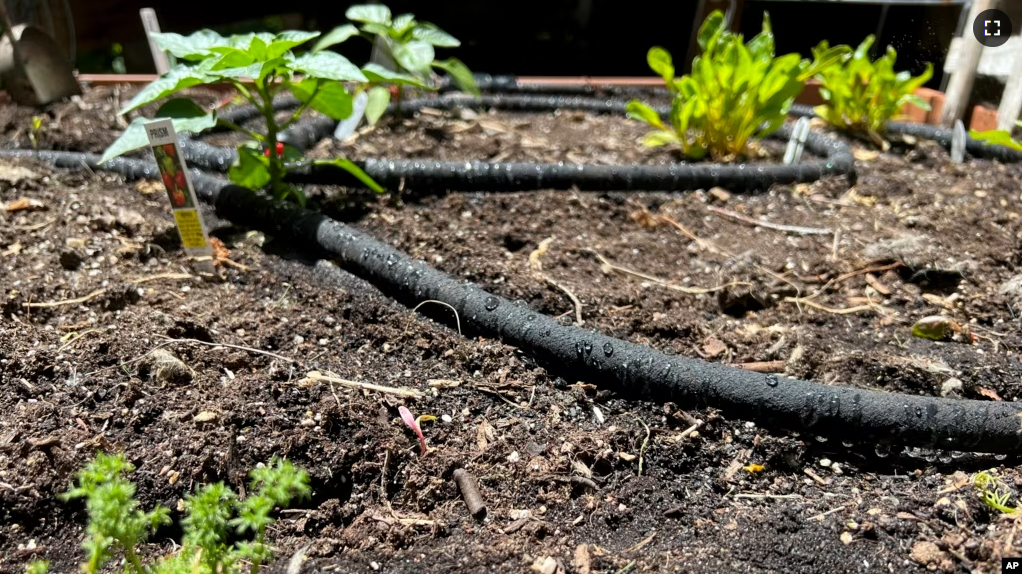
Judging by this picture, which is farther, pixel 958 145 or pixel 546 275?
pixel 958 145

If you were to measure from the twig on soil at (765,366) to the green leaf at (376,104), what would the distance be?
164 centimetres

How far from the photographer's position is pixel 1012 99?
2668 mm

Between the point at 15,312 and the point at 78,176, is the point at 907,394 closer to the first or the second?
the point at 15,312

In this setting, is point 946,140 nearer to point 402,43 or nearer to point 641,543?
point 402,43

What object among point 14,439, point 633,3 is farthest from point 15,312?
point 633,3

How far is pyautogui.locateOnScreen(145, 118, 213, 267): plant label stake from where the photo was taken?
1.46m

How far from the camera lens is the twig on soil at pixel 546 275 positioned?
1522mm

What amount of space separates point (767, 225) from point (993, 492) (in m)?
1.15

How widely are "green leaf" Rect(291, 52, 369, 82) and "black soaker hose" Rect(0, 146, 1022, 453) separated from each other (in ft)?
1.50

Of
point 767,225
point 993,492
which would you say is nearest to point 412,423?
point 993,492

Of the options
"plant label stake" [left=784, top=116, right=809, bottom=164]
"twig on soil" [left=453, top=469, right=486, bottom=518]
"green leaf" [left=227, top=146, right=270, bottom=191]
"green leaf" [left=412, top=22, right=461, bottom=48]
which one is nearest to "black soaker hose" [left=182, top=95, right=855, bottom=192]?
"plant label stake" [left=784, top=116, right=809, bottom=164]

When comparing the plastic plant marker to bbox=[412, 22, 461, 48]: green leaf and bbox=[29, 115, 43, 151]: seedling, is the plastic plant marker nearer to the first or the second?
bbox=[412, 22, 461, 48]: green leaf

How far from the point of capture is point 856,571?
95cm

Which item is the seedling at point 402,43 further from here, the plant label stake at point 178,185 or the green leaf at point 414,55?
the plant label stake at point 178,185
